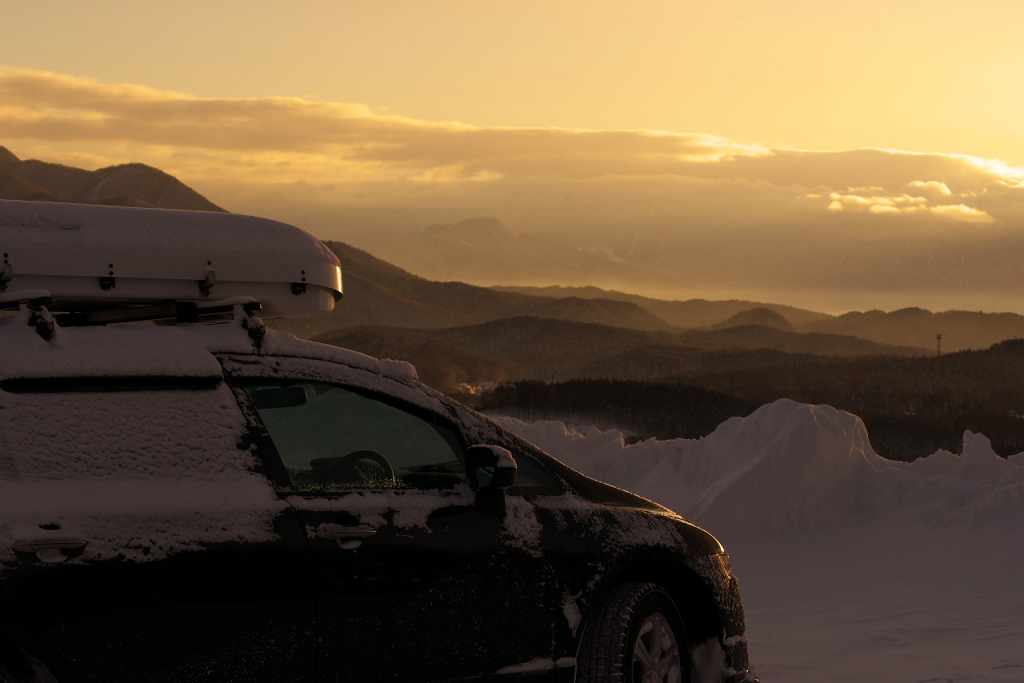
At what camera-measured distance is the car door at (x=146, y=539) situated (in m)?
3.84

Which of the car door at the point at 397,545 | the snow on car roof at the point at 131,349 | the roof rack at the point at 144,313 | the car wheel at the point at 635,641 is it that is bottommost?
the car wheel at the point at 635,641

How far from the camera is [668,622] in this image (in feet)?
17.6

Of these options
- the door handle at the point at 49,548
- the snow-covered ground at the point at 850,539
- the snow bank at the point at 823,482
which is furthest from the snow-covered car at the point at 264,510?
the snow bank at the point at 823,482

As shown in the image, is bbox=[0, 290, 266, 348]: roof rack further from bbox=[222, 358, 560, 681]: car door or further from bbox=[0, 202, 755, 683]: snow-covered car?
bbox=[222, 358, 560, 681]: car door

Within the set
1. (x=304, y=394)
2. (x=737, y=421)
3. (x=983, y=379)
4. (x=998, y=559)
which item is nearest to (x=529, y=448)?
(x=304, y=394)

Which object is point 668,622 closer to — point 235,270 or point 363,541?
point 363,541

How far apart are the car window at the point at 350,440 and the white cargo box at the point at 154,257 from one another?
60 cm

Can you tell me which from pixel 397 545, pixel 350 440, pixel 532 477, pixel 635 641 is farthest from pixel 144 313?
pixel 635 641

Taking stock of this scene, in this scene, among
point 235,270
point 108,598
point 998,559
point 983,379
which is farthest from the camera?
point 983,379

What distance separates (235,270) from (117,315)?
25.4 inches

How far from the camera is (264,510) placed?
166 inches

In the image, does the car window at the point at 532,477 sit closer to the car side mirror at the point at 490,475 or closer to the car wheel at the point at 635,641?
the car side mirror at the point at 490,475

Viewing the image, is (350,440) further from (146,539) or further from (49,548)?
(49,548)

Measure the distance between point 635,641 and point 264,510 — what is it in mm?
1701
